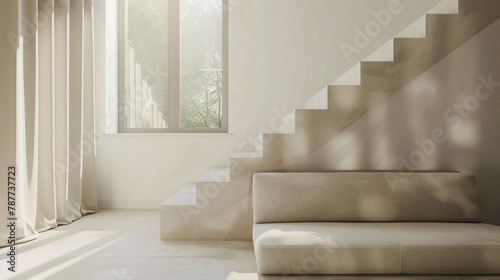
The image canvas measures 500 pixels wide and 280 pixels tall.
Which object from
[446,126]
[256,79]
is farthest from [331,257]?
[256,79]

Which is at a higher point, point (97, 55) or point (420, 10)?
point (420, 10)

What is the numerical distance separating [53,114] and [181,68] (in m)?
1.60

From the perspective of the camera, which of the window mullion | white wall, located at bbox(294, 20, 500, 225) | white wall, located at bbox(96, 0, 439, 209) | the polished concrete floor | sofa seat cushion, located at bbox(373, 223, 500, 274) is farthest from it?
the window mullion

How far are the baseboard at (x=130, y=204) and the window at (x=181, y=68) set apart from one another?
0.81 m

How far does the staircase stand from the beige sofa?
0.23 m

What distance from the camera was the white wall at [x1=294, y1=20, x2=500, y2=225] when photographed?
3.26 m

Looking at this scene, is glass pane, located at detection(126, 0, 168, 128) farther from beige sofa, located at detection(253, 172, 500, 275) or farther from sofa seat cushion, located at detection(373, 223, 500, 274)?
sofa seat cushion, located at detection(373, 223, 500, 274)

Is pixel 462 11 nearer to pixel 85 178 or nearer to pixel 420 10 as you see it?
pixel 420 10

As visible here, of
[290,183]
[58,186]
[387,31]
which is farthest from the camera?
[387,31]

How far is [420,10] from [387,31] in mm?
400

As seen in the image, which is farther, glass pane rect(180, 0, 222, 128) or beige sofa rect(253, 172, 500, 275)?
glass pane rect(180, 0, 222, 128)

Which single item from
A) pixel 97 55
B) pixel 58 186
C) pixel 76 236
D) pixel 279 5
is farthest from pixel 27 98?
pixel 279 5

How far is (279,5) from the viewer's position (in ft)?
15.1

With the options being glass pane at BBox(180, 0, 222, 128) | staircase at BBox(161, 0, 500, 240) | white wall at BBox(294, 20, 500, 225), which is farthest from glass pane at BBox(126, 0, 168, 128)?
white wall at BBox(294, 20, 500, 225)
